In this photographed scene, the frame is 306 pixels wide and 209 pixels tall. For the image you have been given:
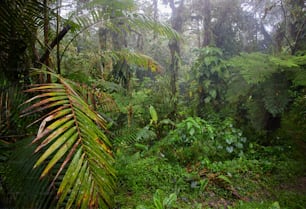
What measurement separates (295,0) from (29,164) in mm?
4798

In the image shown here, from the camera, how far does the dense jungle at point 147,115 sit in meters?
1.26

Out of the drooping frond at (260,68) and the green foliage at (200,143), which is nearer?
the drooping frond at (260,68)

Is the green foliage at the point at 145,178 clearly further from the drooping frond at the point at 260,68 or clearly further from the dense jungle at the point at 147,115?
the drooping frond at the point at 260,68

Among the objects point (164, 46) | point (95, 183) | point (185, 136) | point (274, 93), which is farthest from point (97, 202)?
point (164, 46)

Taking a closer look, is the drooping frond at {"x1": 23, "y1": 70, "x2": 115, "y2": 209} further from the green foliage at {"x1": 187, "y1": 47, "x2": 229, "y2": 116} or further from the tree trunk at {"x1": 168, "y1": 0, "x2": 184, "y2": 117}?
the green foliage at {"x1": 187, "y1": 47, "x2": 229, "y2": 116}

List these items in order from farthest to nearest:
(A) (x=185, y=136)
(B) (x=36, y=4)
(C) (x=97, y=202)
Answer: (A) (x=185, y=136), (B) (x=36, y=4), (C) (x=97, y=202)

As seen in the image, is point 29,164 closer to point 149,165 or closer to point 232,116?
point 149,165

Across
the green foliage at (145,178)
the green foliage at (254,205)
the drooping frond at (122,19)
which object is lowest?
the green foliage at (254,205)

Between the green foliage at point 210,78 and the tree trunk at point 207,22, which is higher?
the tree trunk at point 207,22

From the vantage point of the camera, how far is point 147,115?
488cm

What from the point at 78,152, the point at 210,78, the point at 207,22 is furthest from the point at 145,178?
the point at 207,22

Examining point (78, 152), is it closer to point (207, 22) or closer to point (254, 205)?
point (254, 205)

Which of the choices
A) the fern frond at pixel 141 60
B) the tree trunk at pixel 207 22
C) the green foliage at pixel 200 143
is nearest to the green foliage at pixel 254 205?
the green foliage at pixel 200 143

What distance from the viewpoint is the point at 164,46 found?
931 cm
